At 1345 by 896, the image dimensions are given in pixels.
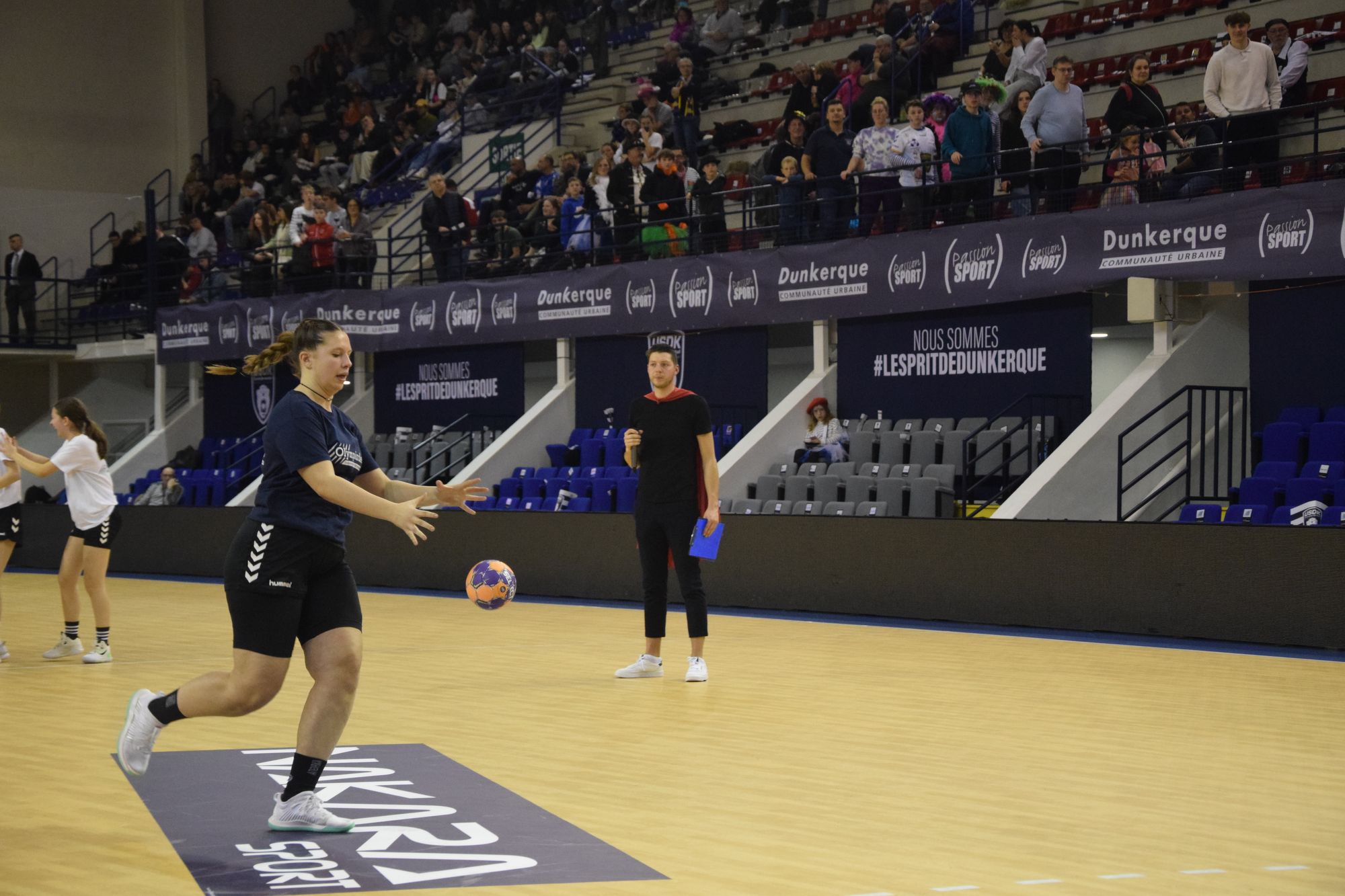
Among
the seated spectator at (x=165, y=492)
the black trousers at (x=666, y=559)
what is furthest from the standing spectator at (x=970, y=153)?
the seated spectator at (x=165, y=492)

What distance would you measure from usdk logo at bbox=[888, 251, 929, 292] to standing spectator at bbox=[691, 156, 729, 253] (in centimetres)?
275

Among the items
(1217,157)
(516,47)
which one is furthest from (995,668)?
(516,47)

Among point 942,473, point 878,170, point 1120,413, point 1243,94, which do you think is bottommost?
point 942,473

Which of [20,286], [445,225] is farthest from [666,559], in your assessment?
[20,286]

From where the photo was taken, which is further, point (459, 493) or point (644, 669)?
point (644, 669)

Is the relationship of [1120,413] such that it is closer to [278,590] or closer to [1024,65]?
[1024,65]

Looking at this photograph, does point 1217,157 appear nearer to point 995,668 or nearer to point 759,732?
point 995,668

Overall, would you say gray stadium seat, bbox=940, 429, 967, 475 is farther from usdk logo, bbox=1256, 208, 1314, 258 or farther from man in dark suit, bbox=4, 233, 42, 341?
man in dark suit, bbox=4, 233, 42, 341

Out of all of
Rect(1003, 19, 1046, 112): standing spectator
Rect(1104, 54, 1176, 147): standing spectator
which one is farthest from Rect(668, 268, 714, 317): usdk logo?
Rect(1104, 54, 1176, 147): standing spectator

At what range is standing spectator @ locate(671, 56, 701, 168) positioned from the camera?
21.5m

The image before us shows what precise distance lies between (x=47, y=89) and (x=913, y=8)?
19.1 metres

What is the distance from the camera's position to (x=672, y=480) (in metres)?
9.49

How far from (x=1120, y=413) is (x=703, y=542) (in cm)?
722

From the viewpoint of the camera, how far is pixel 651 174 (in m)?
19.8
